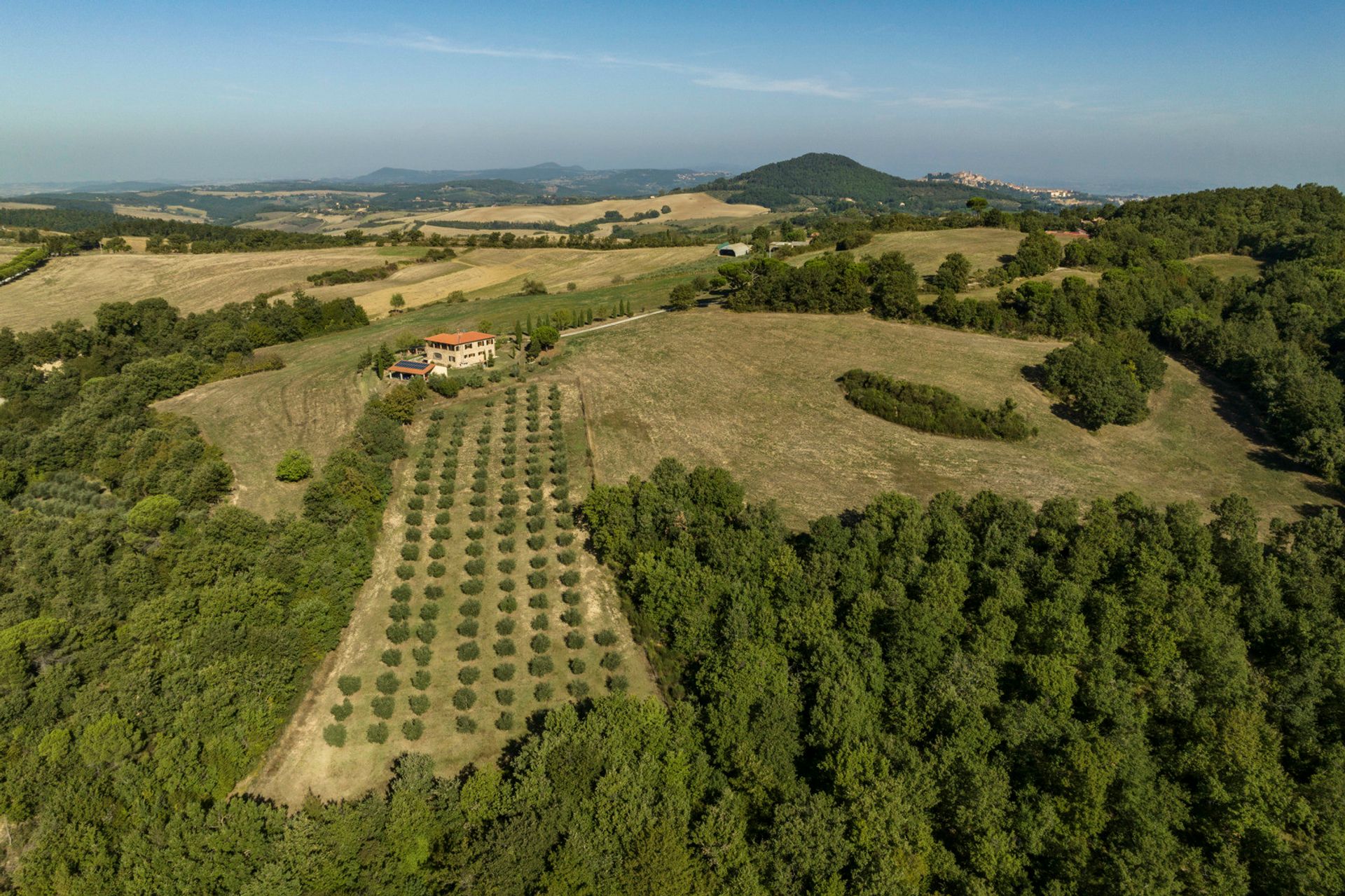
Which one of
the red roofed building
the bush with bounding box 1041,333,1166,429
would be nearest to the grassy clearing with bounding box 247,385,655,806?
the red roofed building

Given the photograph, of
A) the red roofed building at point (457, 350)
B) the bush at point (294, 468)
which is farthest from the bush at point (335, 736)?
the red roofed building at point (457, 350)

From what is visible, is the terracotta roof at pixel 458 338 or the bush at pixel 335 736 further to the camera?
the terracotta roof at pixel 458 338

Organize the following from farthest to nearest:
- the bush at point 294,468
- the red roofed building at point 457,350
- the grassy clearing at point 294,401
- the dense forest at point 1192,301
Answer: the red roofed building at point 457,350, the dense forest at point 1192,301, the grassy clearing at point 294,401, the bush at point 294,468

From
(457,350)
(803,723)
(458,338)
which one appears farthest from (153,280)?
(803,723)

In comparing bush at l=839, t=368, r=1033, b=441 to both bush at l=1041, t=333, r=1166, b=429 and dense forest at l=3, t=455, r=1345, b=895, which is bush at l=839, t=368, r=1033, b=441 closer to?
bush at l=1041, t=333, r=1166, b=429

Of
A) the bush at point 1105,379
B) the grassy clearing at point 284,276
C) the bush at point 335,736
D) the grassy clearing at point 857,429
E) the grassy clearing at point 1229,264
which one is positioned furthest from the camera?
the grassy clearing at point 284,276

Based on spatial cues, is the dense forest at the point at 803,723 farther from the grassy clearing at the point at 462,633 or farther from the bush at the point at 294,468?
the bush at the point at 294,468

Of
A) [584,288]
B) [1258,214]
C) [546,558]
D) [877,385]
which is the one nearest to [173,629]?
[546,558]
